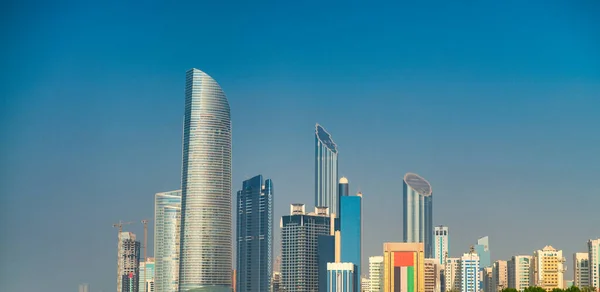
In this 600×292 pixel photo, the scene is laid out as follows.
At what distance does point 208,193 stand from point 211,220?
1312 mm

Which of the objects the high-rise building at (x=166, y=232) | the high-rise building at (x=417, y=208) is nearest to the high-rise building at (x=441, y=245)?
the high-rise building at (x=417, y=208)

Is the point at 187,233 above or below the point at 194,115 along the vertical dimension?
below

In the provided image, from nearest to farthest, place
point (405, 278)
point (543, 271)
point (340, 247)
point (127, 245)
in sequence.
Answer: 1. point (543, 271)
2. point (405, 278)
3. point (340, 247)
4. point (127, 245)

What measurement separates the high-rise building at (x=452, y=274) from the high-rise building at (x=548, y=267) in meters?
5.17

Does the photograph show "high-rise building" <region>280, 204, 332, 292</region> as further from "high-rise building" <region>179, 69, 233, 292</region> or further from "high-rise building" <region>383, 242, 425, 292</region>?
"high-rise building" <region>383, 242, 425, 292</region>

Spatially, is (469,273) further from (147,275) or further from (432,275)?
(147,275)

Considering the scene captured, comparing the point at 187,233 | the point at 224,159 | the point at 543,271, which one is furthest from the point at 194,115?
the point at 543,271

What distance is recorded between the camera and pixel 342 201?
174 feet

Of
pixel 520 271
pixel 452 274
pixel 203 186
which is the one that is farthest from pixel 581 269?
pixel 203 186

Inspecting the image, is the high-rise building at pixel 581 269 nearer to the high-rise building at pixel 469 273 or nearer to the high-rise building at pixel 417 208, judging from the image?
the high-rise building at pixel 469 273

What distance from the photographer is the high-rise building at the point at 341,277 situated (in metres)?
48.0

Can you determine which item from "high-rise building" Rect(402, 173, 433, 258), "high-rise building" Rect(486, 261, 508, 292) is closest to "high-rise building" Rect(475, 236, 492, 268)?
"high-rise building" Rect(486, 261, 508, 292)

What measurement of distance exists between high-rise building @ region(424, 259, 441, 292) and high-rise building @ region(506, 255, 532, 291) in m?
6.16

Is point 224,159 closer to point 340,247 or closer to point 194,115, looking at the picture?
point 194,115
